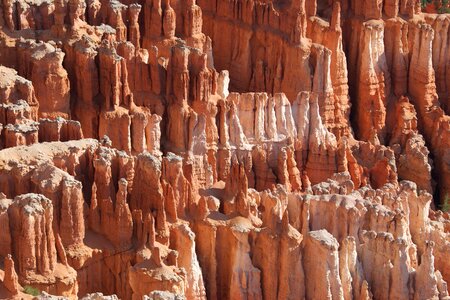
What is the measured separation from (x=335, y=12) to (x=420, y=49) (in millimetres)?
3642

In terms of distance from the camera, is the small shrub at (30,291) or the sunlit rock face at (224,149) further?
the sunlit rock face at (224,149)

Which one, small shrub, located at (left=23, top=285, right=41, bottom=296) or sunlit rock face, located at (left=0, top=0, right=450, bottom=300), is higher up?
sunlit rock face, located at (left=0, top=0, right=450, bottom=300)

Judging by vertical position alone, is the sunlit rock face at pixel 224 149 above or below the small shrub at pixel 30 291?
above

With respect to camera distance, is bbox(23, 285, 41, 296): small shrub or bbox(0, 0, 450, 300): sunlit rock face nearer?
bbox(23, 285, 41, 296): small shrub

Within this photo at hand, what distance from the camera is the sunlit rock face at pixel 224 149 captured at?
100.0 ft

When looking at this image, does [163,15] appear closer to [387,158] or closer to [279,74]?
[279,74]

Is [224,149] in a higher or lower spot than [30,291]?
higher

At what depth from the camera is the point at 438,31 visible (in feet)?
153

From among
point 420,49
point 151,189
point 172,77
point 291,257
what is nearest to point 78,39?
point 172,77

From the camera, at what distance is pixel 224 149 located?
3812 centimetres

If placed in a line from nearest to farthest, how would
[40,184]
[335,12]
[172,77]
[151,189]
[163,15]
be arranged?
[40,184] → [151,189] → [172,77] → [163,15] → [335,12]

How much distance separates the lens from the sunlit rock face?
30469mm

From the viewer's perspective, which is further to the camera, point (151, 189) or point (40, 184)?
point (151, 189)

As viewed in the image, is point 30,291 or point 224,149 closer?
point 30,291
